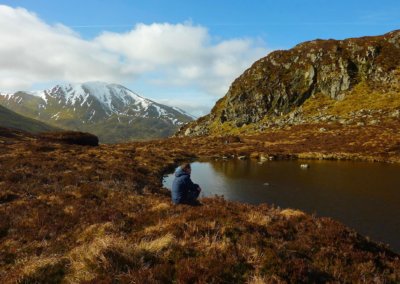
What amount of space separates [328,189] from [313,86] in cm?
11177

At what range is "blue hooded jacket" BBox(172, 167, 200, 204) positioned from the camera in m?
16.4

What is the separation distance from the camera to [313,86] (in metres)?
136

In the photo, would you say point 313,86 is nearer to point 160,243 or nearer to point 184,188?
point 184,188

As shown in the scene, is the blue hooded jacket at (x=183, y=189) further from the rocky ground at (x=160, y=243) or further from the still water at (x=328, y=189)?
the still water at (x=328, y=189)

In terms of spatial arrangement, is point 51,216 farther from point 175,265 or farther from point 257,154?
point 257,154

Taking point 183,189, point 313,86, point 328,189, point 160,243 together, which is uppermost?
point 313,86

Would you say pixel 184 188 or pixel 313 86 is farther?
pixel 313 86

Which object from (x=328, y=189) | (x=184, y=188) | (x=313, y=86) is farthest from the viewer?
(x=313, y=86)

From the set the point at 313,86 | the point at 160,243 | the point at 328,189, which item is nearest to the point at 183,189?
the point at 160,243

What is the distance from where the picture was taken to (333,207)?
25.7m

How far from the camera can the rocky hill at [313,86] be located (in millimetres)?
115500

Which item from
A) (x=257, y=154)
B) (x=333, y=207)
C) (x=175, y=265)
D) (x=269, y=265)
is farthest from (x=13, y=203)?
(x=257, y=154)

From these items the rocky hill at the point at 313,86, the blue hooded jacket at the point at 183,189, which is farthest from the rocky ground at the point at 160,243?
the rocky hill at the point at 313,86

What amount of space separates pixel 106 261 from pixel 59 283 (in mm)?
1312
